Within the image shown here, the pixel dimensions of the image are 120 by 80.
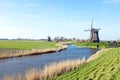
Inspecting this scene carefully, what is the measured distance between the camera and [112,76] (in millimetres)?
15320

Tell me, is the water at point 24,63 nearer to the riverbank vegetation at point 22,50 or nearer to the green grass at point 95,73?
the riverbank vegetation at point 22,50

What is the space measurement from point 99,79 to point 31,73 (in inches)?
168

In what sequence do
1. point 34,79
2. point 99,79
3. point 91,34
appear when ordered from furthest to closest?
point 91,34 → point 34,79 → point 99,79

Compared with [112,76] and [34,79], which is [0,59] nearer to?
[34,79]

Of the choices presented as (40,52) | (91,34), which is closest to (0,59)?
(40,52)

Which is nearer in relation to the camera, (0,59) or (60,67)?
(60,67)

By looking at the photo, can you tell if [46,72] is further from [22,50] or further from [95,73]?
[22,50]

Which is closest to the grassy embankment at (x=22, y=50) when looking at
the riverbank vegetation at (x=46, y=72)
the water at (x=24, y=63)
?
the water at (x=24, y=63)

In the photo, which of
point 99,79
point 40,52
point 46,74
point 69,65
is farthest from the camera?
point 40,52

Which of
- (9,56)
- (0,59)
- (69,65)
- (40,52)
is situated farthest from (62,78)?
(40,52)

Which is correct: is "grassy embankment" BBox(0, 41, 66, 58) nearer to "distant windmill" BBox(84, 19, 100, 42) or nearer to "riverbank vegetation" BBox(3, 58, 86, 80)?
"riverbank vegetation" BBox(3, 58, 86, 80)

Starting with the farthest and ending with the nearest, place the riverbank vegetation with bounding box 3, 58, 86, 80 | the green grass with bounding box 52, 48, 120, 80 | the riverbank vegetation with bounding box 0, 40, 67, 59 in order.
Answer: the riverbank vegetation with bounding box 0, 40, 67, 59 < the riverbank vegetation with bounding box 3, 58, 86, 80 < the green grass with bounding box 52, 48, 120, 80

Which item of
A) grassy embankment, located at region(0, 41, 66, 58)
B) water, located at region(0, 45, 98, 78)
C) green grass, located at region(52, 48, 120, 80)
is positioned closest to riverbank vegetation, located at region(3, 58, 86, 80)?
green grass, located at region(52, 48, 120, 80)

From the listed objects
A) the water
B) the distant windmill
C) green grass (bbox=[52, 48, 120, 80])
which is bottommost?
the water
